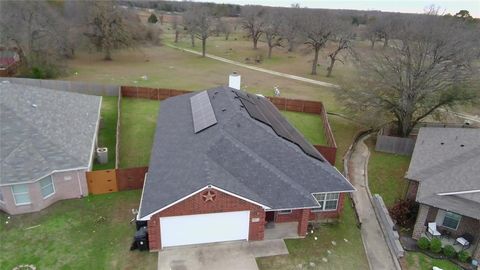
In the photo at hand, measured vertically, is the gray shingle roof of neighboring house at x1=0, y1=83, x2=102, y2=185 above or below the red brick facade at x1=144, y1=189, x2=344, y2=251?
above

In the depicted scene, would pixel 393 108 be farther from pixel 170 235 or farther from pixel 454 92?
pixel 170 235

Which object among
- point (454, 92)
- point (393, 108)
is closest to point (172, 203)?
point (393, 108)

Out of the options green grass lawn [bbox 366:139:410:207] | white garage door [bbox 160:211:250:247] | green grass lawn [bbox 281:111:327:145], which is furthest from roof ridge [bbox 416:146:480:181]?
green grass lawn [bbox 281:111:327:145]

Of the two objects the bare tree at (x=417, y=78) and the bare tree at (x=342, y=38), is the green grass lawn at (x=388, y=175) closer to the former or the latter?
the bare tree at (x=417, y=78)

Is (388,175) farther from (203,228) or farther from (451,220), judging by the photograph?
(203,228)

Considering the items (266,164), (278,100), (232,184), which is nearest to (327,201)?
(266,164)

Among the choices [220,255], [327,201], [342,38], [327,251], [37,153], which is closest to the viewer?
[220,255]

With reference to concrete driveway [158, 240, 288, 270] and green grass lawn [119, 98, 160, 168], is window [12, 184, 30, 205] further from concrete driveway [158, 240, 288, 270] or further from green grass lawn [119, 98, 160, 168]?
concrete driveway [158, 240, 288, 270]
